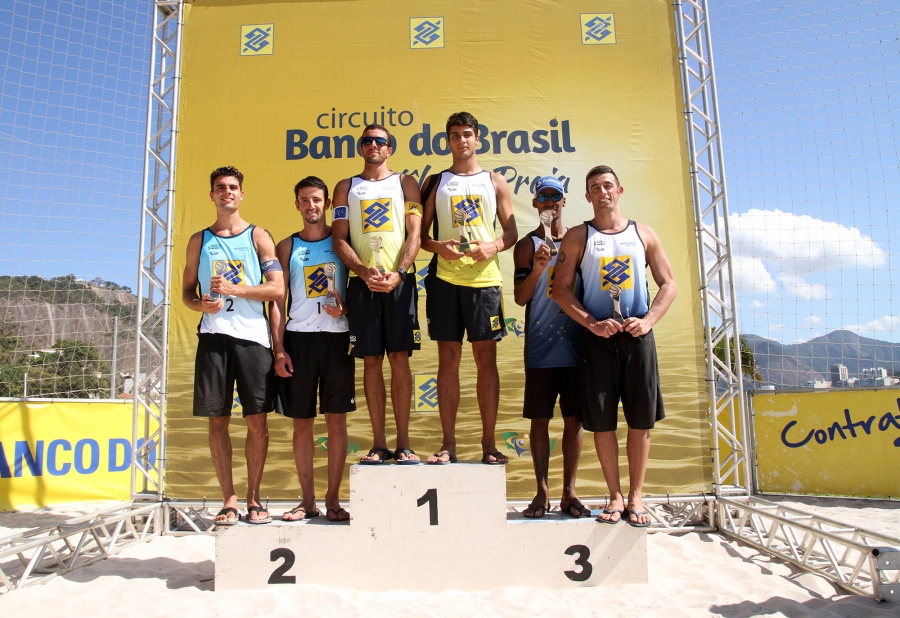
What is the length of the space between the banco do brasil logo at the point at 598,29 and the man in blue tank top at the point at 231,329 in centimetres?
318

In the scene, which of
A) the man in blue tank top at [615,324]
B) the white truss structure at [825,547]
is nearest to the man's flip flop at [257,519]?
the man in blue tank top at [615,324]

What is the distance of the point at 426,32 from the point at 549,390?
3301mm

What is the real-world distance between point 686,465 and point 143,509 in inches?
157

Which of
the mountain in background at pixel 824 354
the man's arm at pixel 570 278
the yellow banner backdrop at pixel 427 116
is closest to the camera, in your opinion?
the man's arm at pixel 570 278

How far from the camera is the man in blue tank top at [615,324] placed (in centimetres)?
280

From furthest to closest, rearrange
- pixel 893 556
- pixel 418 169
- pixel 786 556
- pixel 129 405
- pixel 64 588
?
pixel 129 405, pixel 418 169, pixel 786 556, pixel 64 588, pixel 893 556

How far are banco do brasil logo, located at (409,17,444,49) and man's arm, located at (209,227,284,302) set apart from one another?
99.9 inches

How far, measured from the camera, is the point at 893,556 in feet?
8.98

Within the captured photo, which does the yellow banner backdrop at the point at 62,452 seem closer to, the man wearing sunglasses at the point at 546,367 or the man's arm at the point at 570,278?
the man wearing sunglasses at the point at 546,367

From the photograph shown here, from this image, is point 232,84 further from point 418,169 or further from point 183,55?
point 418,169

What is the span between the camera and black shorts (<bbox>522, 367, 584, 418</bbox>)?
310 centimetres

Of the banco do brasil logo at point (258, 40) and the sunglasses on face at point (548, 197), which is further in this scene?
the banco do brasil logo at point (258, 40)

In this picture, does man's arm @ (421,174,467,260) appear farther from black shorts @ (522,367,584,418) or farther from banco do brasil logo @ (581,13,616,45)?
banco do brasil logo @ (581,13,616,45)

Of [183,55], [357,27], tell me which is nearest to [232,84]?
[183,55]
